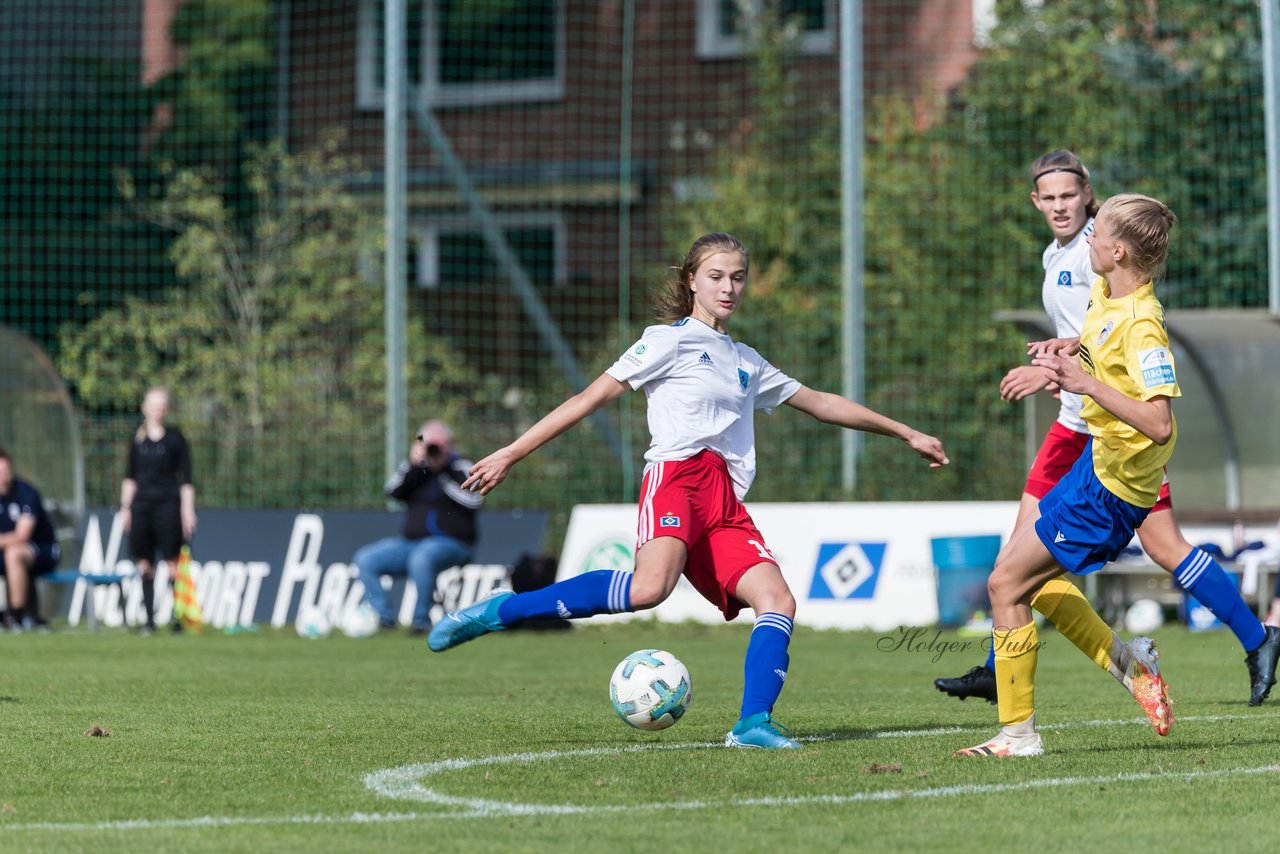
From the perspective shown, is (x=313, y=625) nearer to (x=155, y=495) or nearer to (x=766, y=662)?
(x=155, y=495)

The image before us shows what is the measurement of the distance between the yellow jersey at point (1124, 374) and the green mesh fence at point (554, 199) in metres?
10.6

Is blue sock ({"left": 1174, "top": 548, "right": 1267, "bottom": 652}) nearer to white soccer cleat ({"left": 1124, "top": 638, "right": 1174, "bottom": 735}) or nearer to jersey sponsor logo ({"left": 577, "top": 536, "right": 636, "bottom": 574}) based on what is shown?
white soccer cleat ({"left": 1124, "top": 638, "right": 1174, "bottom": 735})

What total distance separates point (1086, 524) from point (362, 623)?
10.1 meters

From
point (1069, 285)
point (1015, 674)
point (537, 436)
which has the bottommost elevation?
point (1015, 674)

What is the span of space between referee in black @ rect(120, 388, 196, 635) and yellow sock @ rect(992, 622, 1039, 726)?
1078 cm

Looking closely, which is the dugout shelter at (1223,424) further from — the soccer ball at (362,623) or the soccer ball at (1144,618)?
the soccer ball at (362,623)

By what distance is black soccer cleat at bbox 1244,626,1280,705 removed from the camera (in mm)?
7906

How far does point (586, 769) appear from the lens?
6.02 m

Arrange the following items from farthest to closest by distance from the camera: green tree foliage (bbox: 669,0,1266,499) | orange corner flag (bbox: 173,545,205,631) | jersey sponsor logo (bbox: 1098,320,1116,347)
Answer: green tree foliage (bbox: 669,0,1266,499) → orange corner flag (bbox: 173,545,205,631) → jersey sponsor logo (bbox: 1098,320,1116,347)

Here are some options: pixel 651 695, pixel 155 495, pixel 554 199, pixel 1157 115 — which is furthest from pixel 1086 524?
pixel 554 199

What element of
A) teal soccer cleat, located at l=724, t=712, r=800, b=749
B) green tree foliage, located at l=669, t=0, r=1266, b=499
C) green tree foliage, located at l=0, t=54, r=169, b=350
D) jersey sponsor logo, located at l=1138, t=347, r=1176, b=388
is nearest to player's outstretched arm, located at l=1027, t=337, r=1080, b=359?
jersey sponsor logo, located at l=1138, t=347, r=1176, b=388

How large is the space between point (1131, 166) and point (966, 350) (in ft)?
7.87

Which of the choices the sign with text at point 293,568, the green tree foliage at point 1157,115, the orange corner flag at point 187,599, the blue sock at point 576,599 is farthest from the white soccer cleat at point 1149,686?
the green tree foliage at point 1157,115

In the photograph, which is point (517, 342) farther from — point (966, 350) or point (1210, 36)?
point (1210, 36)
